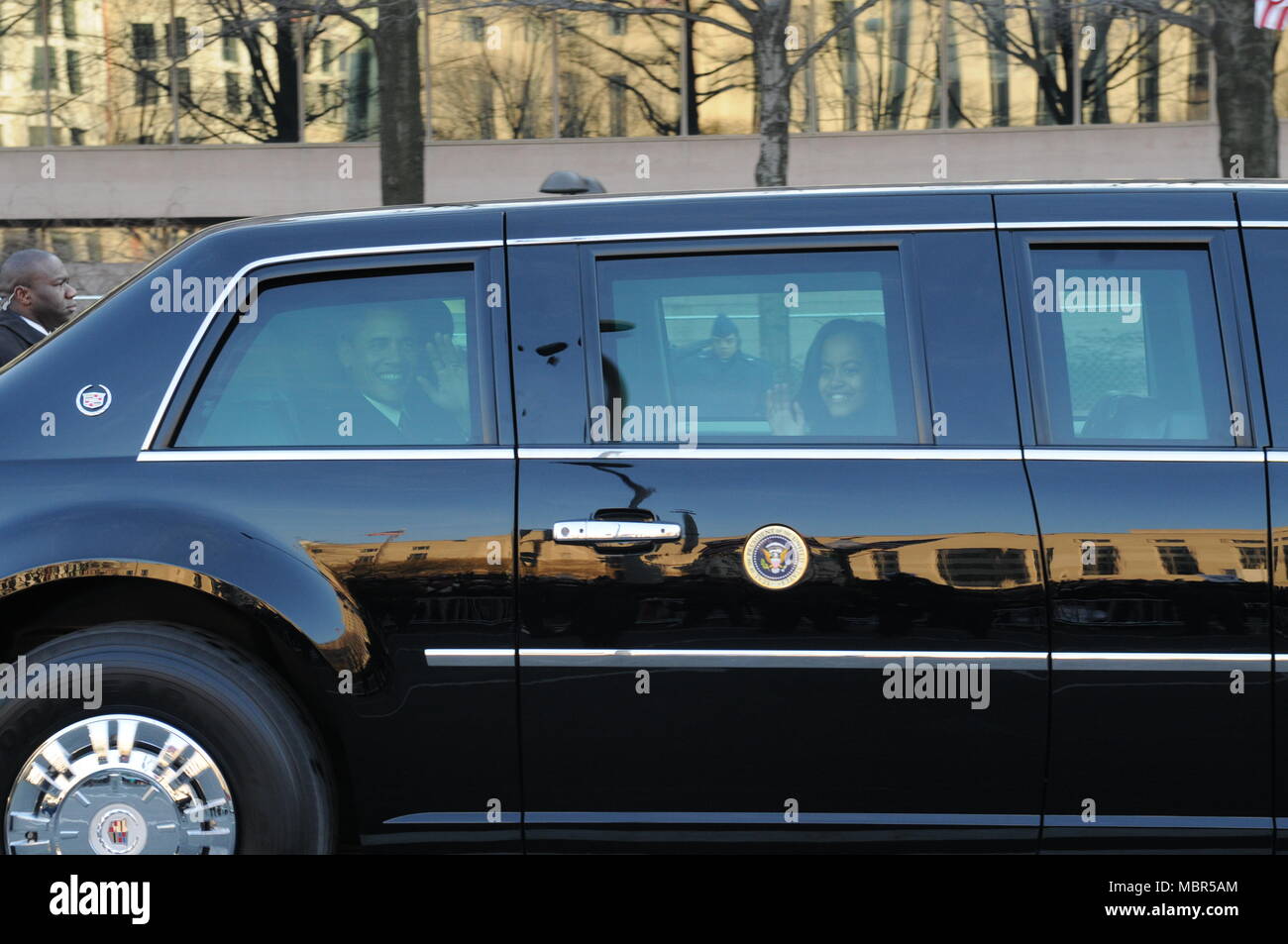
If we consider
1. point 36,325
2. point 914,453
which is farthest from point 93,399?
point 36,325

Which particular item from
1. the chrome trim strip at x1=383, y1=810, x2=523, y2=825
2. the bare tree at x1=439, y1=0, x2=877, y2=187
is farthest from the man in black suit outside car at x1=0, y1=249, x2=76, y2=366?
the bare tree at x1=439, y1=0, x2=877, y2=187

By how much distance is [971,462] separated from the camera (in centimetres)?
303

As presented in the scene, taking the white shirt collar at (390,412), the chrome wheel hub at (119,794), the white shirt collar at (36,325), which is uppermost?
A: the white shirt collar at (36,325)

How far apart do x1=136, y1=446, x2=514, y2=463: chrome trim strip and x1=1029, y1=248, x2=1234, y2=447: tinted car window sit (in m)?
1.28

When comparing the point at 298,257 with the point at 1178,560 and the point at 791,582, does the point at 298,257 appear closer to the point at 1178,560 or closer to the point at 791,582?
the point at 791,582

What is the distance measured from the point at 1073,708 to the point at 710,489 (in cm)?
91

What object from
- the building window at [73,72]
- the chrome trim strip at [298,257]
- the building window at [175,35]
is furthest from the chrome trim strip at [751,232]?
the building window at [73,72]

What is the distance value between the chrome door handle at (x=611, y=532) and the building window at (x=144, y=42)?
2235 cm

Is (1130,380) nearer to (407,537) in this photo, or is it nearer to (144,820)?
(407,537)

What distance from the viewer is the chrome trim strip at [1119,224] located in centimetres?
314

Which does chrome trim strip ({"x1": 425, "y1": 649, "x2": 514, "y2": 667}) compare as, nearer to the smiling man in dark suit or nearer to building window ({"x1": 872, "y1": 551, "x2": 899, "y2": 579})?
the smiling man in dark suit

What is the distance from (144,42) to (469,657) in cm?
2256

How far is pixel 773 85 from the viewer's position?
1076 centimetres

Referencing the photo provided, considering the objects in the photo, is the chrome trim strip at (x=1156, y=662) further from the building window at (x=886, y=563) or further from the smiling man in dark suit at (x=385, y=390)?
the smiling man in dark suit at (x=385, y=390)
